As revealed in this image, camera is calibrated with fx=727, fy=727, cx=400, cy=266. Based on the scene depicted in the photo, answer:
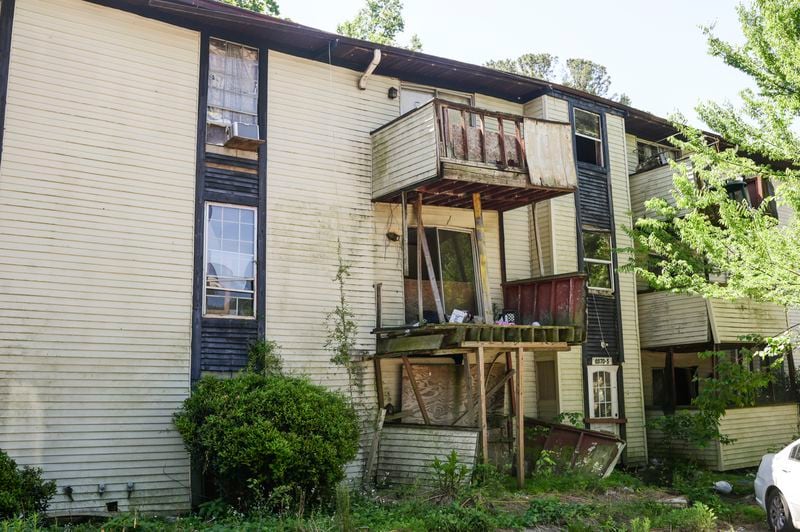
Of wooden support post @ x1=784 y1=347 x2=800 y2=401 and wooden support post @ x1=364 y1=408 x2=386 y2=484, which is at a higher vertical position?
wooden support post @ x1=784 y1=347 x2=800 y2=401

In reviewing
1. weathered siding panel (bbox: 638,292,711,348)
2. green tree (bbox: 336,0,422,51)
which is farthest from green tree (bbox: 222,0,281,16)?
weathered siding panel (bbox: 638,292,711,348)

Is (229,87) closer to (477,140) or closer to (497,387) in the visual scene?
(477,140)

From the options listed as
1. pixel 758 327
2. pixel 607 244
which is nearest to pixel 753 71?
pixel 607 244

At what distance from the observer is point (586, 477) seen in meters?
14.0

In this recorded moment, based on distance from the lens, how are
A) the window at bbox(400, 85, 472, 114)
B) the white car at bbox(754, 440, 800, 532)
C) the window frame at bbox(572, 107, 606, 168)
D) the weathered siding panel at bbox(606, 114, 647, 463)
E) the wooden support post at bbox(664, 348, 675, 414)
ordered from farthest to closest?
the wooden support post at bbox(664, 348, 675, 414) → the window frame at bbox(572, 107, 606, 168) → the weathered siding panel at bbox(606, 114, 647, 463) → the window at bbox(400, 85, 472, 114) → the white car at bbox(754, 440, 800, 532)

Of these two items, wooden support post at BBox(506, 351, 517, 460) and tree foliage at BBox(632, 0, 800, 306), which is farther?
wooden support post at BBox(506, 351, 517, 460)

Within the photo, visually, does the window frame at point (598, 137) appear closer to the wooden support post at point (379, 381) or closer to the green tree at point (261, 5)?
the wooden support post at point (379, 381)

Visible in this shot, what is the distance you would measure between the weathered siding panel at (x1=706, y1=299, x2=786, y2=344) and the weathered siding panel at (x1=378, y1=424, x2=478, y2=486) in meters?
8.00

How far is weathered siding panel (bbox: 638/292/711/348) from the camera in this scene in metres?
18.0

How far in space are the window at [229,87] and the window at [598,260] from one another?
8.82m

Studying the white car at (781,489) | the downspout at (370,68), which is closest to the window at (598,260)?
the downspout at (370,68)

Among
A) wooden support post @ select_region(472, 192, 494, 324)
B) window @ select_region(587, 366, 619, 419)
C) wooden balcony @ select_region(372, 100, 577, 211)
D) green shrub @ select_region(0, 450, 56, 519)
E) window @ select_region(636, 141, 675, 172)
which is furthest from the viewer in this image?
window @ select_region(636, 141, 675, 172)

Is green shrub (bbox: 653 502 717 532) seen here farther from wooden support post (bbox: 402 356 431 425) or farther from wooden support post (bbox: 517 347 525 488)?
wooden support post (bbox: 402 356 431 425)

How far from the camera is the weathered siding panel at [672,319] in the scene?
1802 cm
